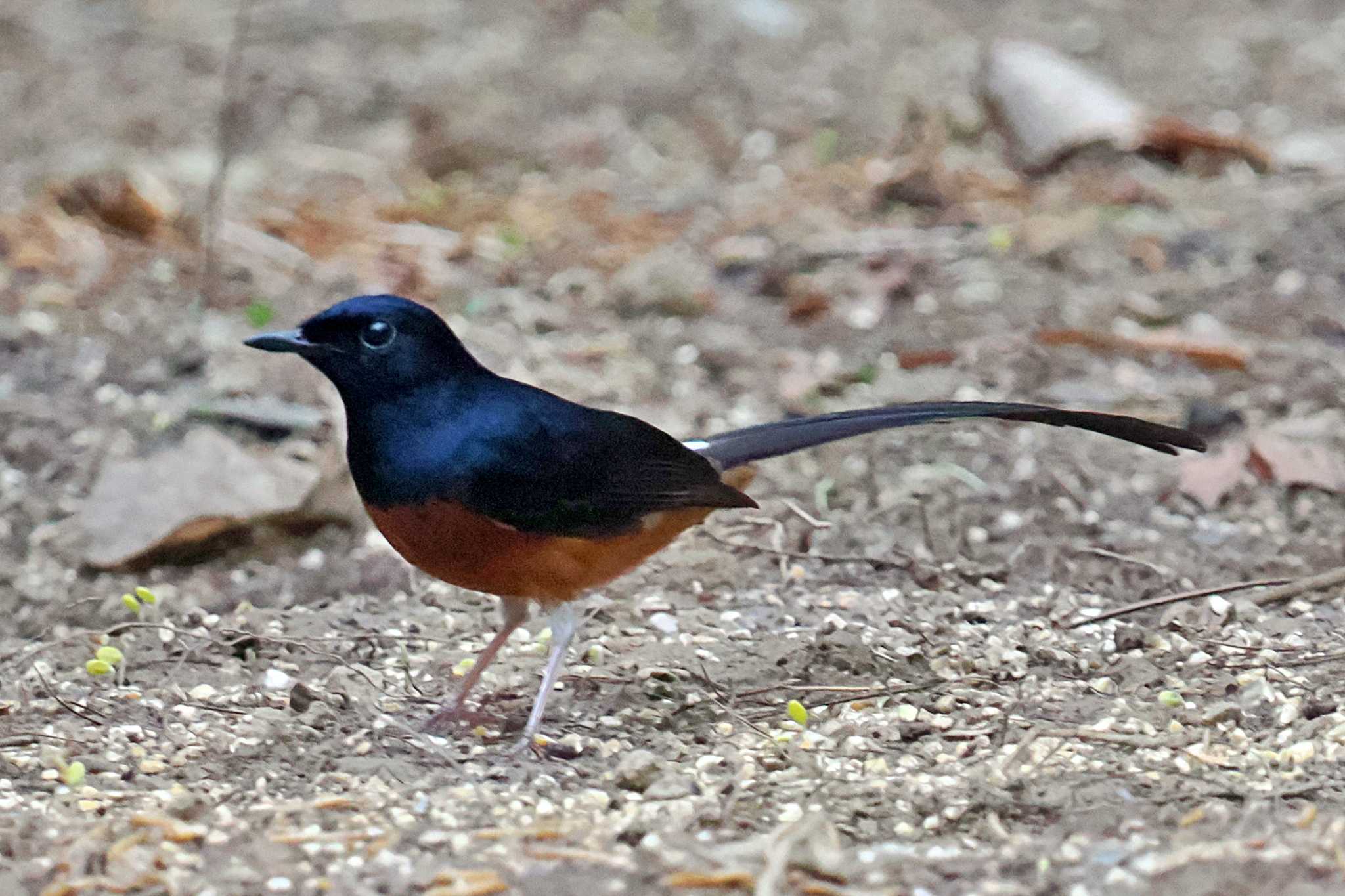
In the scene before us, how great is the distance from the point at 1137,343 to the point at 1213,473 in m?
1.20

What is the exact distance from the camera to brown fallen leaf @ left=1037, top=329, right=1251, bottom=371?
6.58 m

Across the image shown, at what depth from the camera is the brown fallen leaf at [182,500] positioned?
5293 millimetres

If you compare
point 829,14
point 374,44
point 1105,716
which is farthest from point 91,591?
point 829,14

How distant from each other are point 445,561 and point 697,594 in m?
1.25

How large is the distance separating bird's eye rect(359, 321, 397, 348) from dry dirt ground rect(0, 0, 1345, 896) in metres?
0.84

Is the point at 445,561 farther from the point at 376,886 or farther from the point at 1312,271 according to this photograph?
the point at 1312,271

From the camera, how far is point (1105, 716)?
159 inches

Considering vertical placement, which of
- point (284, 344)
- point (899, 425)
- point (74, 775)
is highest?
point (284, 344)

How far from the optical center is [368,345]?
12.9ft

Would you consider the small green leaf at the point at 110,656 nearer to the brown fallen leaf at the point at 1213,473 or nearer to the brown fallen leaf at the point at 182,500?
the brown fallen leaf at the point at 182,500

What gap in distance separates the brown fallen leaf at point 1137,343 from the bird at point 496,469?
236 centimetres

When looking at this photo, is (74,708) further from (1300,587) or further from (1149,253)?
(1149,253)

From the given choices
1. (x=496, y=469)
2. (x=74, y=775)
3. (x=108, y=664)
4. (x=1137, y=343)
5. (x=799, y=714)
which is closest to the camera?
(x=74, y=775)

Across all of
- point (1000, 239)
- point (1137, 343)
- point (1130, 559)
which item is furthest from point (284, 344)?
point (1000, 239)
